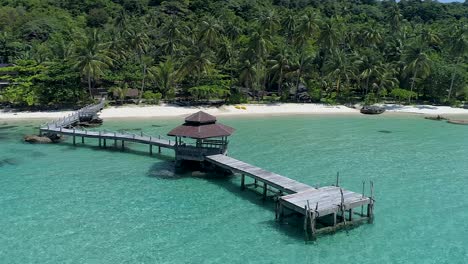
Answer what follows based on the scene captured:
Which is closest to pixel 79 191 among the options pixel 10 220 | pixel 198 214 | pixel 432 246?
pixel 10 220

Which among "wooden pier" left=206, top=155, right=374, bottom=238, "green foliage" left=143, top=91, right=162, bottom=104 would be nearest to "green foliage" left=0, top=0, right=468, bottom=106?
"green foliage" left=143, top=91, right=162, bottom=104

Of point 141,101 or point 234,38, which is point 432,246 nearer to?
point 141,101

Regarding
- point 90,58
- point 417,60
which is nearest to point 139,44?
point 90,58

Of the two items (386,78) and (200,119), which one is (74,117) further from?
(386,78)

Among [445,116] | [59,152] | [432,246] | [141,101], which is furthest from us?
[141,101]

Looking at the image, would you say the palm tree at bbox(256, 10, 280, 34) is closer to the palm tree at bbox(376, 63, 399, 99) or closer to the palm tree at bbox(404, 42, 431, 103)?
the palm tree at bbox(376, 63, 399, 99)

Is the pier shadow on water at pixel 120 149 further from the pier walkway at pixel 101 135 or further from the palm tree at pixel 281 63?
the palm tree at pixel 281 63
